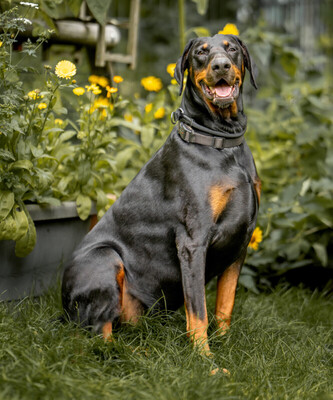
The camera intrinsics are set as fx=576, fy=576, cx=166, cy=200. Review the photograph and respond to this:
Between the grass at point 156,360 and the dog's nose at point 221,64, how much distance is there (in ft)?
4.10

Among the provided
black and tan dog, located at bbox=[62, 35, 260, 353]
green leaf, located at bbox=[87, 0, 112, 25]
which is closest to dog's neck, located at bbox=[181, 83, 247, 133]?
black and tan dog, located at bbox=[62, 35, 260, 353]

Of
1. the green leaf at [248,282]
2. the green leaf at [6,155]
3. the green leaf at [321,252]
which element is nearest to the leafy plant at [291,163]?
the green leaf at [321,252]

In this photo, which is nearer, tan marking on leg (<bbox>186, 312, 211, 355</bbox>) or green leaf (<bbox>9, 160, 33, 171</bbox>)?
tan marking on leg (<bbox>186, 312, 211, 355</bbox>)

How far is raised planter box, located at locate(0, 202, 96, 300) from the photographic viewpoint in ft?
10.5

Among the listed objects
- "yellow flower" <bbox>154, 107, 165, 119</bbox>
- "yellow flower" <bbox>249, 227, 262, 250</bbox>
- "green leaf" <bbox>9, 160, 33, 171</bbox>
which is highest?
"green leaf" <bbox>9, 160, 33, 171</bbox>

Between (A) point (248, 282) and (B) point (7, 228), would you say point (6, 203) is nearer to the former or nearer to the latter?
(B) point (7, 228)

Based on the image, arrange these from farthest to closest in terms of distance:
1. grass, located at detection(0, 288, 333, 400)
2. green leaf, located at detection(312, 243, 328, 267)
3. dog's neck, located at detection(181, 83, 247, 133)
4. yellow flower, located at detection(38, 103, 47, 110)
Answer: green leaf, located at detection(312, 243, 328, 267), yellow flower, located at detection(38, 103, 47, 110), dog's neck, located at detection(181, 83, 247, 133), grass, located at detection(0, 288, 333, 400)

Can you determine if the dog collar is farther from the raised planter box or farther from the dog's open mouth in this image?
the raised planter box

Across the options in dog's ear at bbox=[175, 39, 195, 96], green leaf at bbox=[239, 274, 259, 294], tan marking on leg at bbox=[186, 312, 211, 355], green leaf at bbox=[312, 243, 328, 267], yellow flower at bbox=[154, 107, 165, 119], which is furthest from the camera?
yellow flower at bbox=[154, 107, 165, 119]

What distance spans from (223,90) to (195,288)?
3.14 feet

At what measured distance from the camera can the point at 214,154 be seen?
2.79 m

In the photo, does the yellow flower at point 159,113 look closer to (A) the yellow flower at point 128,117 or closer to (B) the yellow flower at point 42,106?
(A) the yellow flower at point 128,117

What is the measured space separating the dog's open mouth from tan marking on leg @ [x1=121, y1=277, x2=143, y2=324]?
3.31 feet

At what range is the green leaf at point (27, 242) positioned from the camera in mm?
3049
